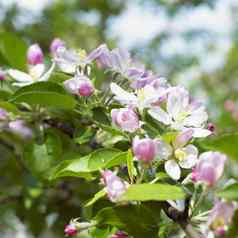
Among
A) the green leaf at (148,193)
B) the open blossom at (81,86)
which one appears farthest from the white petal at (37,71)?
the green leaf at (148,193)

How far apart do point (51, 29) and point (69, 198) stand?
2471mm

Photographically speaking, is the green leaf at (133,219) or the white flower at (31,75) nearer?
the green leaf at (133,219)

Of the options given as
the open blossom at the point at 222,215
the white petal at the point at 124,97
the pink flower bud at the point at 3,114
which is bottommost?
the pink flower bud at the point at 3,114

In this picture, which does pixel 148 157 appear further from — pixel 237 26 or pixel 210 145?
pixel 237 26

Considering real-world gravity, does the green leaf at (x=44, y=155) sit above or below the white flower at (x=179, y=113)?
below

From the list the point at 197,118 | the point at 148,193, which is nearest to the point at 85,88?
the point at 197,118

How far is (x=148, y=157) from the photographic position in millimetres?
859

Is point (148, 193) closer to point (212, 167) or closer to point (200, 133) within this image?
point (212, 167)

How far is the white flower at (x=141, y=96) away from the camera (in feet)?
3.37

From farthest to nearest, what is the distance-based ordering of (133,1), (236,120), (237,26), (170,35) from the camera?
(237,26) < (133,1) < (170,35) < (236,120)

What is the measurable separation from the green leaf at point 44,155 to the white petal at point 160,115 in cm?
31

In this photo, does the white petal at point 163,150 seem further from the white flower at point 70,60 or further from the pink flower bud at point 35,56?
the pink flower bud at point 35,56

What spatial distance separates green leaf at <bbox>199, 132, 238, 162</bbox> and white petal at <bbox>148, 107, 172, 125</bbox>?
0.29 meters

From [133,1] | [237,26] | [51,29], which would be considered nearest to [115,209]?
[51,29]
